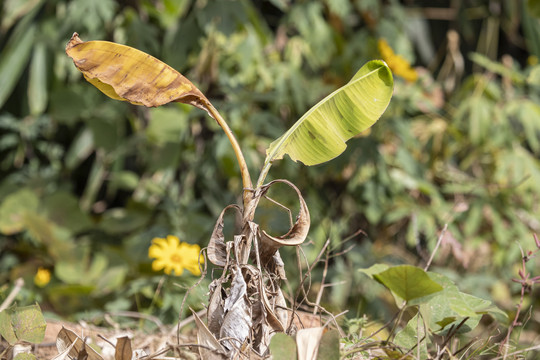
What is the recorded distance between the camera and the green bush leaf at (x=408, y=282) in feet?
2.29

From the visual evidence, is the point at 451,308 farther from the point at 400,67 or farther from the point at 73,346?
the point at 400,67

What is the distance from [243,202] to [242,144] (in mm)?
1106

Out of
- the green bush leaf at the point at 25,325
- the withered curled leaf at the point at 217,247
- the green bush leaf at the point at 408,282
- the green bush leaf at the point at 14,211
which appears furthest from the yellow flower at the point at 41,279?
the green bush leaf at the point at 408,282

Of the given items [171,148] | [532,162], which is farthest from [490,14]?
[171,148]

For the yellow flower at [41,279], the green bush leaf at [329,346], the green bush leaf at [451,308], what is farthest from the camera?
the yellow flower at [41,279]

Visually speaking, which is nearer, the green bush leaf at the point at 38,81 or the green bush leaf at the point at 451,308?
the green bush leaf at the point at 451,308

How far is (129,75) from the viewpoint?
729 mm

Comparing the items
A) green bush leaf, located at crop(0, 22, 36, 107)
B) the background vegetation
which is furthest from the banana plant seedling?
green bush leaf, located at crop(0, 22, 36, 107)

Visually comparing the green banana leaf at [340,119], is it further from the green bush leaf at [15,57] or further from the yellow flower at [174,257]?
the green bush leaf at [15,57]

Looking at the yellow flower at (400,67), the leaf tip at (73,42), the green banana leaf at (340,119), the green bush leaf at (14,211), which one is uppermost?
the leaf tip at (73,42)

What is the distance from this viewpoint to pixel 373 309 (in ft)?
5.90

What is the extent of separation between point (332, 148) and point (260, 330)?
0.85 feet

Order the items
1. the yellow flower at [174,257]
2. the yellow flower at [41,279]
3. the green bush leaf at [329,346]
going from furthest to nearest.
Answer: the yellow flower at [41,279] → the yellow flower at [174,257] → the green bush leaf at [329,346]

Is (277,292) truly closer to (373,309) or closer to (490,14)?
(373,309)
